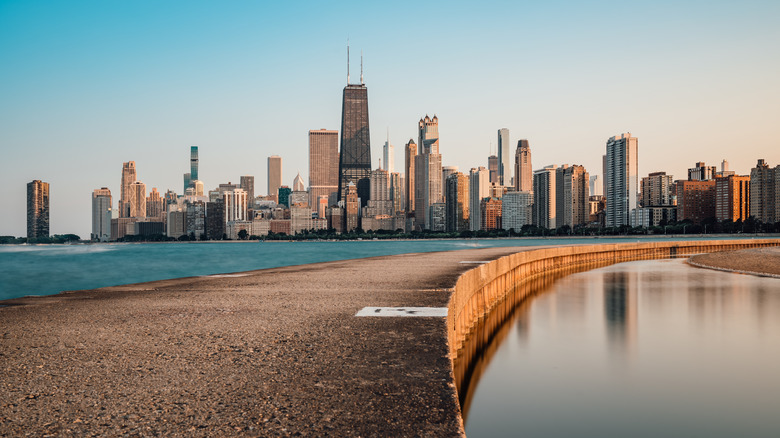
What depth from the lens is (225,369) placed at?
711 cm

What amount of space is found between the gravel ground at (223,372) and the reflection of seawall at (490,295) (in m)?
2.00

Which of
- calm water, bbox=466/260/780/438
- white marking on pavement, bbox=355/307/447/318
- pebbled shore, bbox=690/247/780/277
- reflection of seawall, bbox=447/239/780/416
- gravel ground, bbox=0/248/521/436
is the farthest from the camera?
pebbled shore, bbox=690/247/780/277

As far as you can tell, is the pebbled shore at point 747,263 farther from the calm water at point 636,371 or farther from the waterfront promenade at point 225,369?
the waterfront promenade at point 225,369

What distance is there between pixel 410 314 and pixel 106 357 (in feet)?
18.0

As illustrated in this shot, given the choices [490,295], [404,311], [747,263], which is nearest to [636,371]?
[404,311]

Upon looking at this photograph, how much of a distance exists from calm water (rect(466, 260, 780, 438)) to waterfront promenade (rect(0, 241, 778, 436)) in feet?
9.37

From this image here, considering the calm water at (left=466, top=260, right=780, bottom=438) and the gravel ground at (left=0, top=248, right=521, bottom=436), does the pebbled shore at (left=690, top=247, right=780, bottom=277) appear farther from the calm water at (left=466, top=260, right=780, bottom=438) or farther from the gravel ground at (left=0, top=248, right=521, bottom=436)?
the gravel ground at (left=0, top=248, right=521, bottom=436)

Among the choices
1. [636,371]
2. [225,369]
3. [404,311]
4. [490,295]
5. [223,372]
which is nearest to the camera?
[223,372]

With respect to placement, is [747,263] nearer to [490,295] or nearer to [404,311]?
[490,295]

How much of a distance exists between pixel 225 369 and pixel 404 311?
5145mm

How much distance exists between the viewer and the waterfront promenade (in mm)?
5188

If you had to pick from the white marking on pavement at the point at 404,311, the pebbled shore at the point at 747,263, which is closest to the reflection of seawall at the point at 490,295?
the white marking on pavement at the point at 404,311

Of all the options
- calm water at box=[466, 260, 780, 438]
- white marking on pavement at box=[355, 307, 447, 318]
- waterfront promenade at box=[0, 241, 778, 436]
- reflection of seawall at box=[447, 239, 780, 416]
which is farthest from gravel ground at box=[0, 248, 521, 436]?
calm water at box=[466, 260, 780, 438]

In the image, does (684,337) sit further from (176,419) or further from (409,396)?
(176,419)
